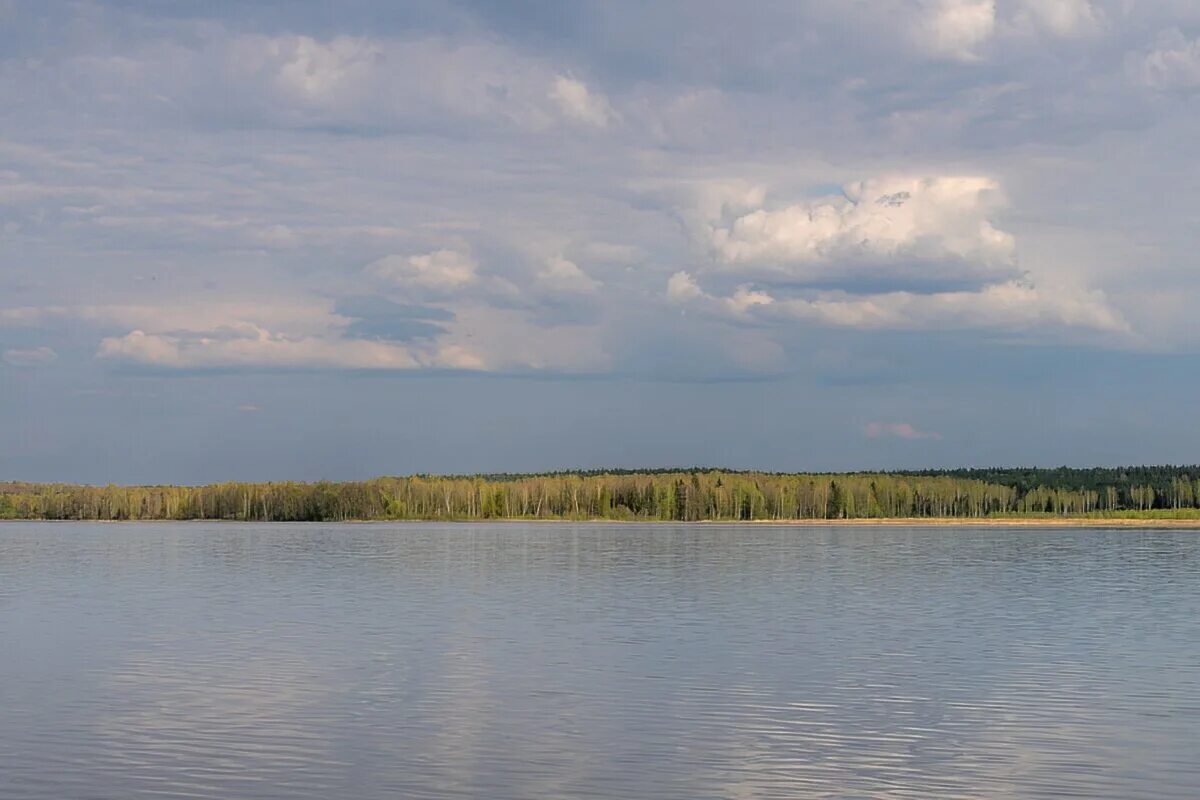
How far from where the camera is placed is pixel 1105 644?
40594 millimetres

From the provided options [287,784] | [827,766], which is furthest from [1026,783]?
[287,784]

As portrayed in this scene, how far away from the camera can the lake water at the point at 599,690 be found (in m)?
21.9

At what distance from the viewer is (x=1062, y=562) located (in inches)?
3546

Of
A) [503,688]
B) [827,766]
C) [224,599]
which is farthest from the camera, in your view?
[224,599]

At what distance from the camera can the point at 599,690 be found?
102 feet

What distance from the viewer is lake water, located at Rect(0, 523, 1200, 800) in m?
21.9

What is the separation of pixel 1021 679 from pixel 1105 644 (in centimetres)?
886

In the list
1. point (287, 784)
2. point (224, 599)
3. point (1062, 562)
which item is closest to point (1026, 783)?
point (287, 784)

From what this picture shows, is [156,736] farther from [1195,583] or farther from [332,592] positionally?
[1195,583]

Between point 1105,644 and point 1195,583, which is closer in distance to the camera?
point 1105,644

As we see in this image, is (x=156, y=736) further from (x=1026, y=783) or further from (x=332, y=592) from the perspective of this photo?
(x=332, y=592)

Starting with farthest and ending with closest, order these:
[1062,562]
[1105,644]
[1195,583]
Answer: [1062,562] < [1195,583] < [1105,644]

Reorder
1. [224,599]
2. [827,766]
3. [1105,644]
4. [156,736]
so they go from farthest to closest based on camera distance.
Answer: [224,599], [1105,644], [156,736], [827,766]

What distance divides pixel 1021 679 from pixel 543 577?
138 feet
